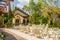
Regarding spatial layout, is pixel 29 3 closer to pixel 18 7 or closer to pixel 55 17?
pixel 18 7

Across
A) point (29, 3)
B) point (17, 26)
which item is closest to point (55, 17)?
point (29, 3)

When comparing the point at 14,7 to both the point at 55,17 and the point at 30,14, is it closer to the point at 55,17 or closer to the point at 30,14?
the point at 30,14

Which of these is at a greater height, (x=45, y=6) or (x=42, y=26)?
(x=45, y=6)

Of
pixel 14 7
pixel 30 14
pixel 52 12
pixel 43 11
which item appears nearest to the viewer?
pixel 14 7

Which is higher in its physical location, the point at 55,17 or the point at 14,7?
the point at 14,7

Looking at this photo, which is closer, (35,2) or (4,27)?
(4,27)

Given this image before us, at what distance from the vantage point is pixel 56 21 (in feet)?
22.8

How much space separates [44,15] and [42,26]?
42cm

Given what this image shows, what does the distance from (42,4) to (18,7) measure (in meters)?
1.36

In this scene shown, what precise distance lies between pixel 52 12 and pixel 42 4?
56 centimetres

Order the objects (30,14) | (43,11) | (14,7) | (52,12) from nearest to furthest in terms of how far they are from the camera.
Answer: (14,7) → (30,14) → (43,11) → (52,12)

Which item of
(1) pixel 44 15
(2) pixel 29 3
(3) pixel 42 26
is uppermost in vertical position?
(2) pixel 29 3

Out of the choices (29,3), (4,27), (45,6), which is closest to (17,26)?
(4,27)

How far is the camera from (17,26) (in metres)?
6.16
